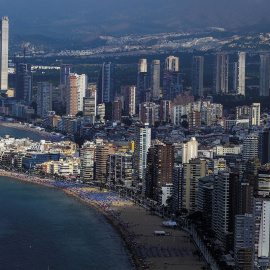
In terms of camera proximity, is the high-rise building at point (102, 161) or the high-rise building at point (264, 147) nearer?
the high-rise building at point (102, 161)

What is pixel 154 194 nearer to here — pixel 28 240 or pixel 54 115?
pixel 28 240

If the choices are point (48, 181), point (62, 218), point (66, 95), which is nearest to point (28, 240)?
point (62, 218)

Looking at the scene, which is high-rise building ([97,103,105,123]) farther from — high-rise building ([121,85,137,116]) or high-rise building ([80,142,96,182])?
high-rise building ([80,142,96,182])

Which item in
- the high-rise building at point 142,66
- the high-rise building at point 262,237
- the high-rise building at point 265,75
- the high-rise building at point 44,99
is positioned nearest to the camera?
the high-rise building at point 262,237

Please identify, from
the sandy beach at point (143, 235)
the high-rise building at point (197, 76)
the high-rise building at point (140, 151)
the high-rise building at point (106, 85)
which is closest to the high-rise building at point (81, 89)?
the high-rise building at point (106, 85)

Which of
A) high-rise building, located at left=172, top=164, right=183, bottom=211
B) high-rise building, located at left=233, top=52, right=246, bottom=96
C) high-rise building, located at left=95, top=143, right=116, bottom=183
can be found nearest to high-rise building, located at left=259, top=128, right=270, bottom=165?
high-rise building, located at left=95, top=143, right=116, bottom=183

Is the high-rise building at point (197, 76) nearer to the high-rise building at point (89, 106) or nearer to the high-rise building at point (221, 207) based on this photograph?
the high-rise building at point (89, 106)

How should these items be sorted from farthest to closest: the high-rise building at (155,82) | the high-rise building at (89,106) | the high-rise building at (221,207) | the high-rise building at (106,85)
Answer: the high-rise building at (155,82)
the high-rise building at (106,85)
the high-rise building at (89,106)
the high-rise building at (221,207)
